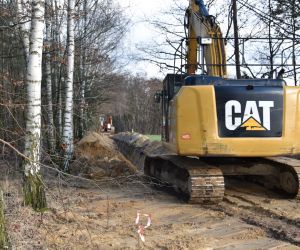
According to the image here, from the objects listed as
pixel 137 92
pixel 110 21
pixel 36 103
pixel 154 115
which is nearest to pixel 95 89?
pixel 110 21

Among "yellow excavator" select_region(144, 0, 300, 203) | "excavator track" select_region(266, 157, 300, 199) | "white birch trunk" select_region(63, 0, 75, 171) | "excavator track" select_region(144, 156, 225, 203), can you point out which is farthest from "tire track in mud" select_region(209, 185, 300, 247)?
"white birch trunk" select_region(63, 0, 75, 171)

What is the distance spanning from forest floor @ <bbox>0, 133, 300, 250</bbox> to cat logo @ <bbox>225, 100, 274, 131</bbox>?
1372mm

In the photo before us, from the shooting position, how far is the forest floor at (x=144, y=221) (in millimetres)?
6023

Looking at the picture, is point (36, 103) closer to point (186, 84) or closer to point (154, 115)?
point (186, 84)

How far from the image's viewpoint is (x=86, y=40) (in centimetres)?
2122

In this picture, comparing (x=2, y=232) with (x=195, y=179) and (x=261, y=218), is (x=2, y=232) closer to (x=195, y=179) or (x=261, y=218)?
(x=261, y=218)

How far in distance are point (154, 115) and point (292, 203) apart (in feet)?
180

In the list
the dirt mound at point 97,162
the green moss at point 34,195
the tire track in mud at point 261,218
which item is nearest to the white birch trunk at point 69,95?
the dirt mound at point 97,162

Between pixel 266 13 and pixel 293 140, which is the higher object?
pixel 266 13

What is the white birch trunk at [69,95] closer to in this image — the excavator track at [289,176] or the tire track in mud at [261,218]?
the tire track in mud at [261,218]

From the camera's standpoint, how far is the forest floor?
6023 mm

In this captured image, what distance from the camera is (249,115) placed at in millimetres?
8992

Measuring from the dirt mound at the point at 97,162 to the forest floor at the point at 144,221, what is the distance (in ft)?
7.35

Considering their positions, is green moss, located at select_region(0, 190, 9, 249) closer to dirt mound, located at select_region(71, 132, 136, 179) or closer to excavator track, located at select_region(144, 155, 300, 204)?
excavator track, located at select_region(144, 155, 300, 204)
